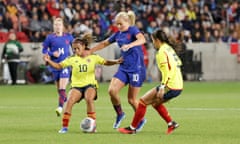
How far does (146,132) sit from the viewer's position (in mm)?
17266

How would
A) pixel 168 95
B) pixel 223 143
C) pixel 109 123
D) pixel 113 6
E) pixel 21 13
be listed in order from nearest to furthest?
pixel 223 143
pixel 168 95
pixel 109 123
pixel 21 13
pixel 113 6

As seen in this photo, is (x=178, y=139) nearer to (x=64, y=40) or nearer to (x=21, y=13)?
(x=64, y=40)

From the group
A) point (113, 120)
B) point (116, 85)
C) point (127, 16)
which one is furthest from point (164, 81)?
point (113, 120)

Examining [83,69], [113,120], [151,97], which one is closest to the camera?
[151,97]

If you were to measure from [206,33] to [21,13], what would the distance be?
9.16 metres

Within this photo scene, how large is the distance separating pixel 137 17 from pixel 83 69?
2485 cm

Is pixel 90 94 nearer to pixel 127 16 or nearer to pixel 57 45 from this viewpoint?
pixel 127 16

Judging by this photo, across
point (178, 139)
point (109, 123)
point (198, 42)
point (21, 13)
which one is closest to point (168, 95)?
point (178, 139)

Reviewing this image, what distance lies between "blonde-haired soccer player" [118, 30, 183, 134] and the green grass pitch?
1.13 ft

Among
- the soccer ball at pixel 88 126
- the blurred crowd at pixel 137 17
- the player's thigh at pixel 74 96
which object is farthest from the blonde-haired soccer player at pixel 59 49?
the blurred crowd at pixel 137 17

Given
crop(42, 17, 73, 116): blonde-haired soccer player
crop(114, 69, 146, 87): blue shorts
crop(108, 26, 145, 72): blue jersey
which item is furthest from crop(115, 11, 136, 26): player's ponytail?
crop(42, 17, 73, 116): blonde-haired soccer player

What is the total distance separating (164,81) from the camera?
16.5 metres

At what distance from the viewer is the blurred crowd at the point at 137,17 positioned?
3891cm

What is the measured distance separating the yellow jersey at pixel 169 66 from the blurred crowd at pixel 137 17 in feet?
70.3
